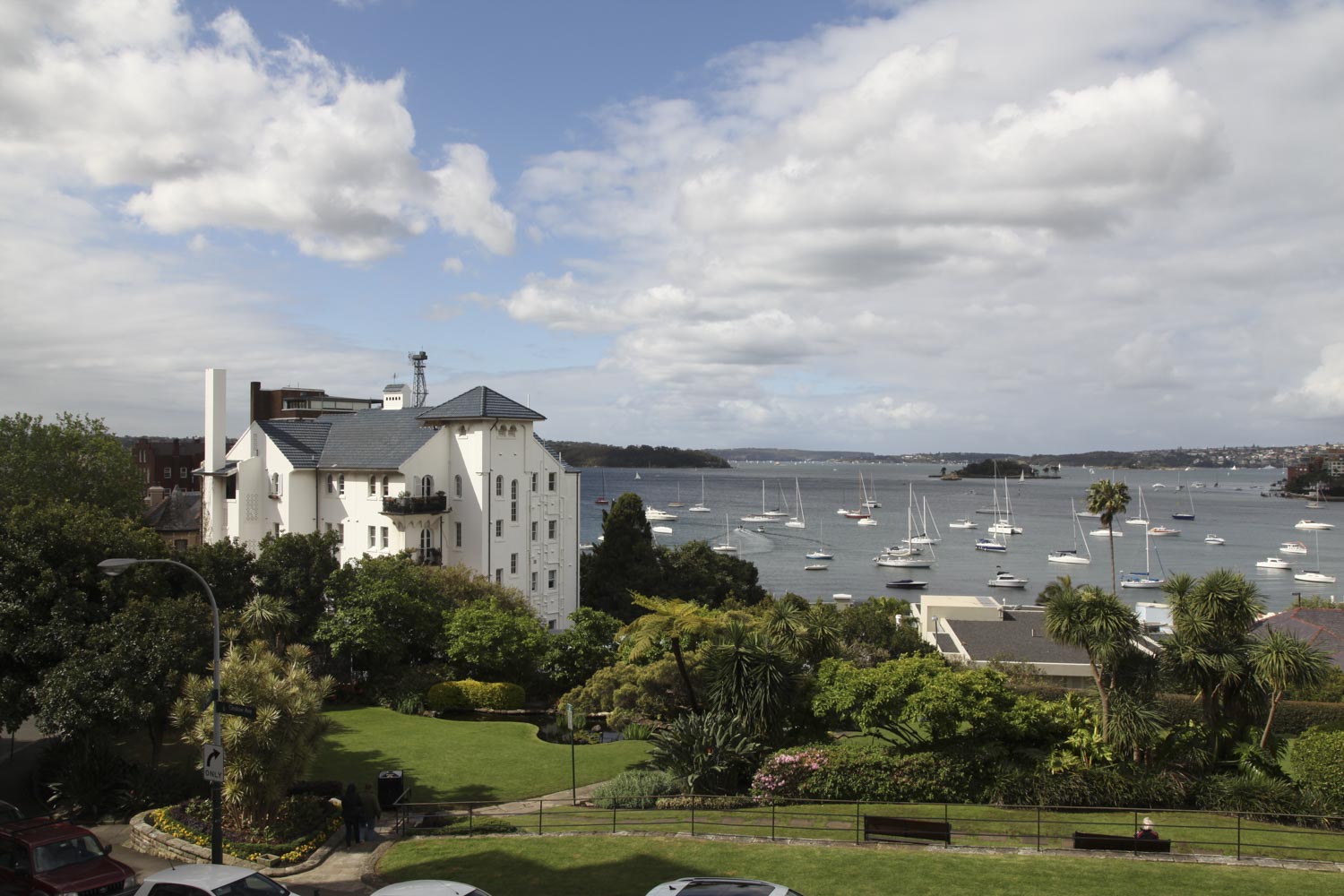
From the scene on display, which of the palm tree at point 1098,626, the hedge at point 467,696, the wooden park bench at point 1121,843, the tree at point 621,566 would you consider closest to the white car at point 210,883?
the wooden park bench at point 1121,843

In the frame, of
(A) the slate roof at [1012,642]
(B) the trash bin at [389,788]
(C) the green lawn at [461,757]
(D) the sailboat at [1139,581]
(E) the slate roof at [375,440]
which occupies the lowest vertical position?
(D) the sailboat at [1139,581]

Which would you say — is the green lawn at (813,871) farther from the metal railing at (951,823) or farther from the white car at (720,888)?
the white car at (720,888)

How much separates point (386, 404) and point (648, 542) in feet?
76.7

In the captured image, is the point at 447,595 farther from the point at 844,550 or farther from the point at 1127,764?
the point at 844,550

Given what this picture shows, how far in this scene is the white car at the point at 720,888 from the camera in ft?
46.7

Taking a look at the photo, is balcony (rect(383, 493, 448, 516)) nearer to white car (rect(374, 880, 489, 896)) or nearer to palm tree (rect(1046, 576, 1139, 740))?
palm tree (rect(1046, 576, 1139, 740))

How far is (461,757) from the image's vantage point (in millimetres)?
31328

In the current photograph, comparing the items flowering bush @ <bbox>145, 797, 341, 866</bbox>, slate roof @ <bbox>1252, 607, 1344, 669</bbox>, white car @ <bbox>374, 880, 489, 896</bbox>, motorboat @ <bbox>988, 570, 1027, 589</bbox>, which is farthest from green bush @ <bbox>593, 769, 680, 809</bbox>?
motorboat @ <bbox>988, 570, 1027, 589</bbox>

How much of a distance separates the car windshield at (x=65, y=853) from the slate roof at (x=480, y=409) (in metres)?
38.2

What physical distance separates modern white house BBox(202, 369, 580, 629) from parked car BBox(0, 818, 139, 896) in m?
35.8

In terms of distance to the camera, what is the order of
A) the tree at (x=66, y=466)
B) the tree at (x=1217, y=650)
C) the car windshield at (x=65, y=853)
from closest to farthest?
the car windshield at (x=65, y=853) → the tree at (x=1217, y=650) → the tree at (x=66, y=466)

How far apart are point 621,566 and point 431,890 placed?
57.0m

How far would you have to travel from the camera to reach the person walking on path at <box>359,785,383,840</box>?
22.4 m

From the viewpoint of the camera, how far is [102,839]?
22609mm
